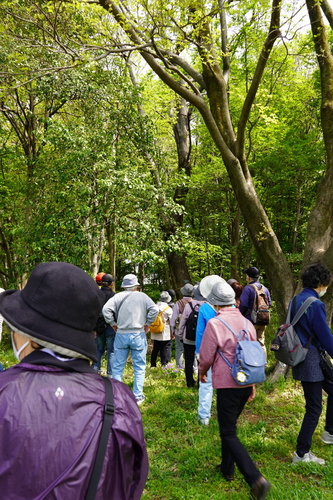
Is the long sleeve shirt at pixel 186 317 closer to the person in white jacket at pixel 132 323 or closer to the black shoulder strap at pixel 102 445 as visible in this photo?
the person in white jacket at pixel 132 323

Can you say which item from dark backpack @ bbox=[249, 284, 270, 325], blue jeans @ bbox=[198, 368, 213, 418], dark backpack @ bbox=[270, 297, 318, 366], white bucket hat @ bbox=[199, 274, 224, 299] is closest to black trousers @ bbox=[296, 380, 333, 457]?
dark backpack @ bbox=[270, 297, 318, 366]

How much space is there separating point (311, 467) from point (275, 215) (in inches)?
465

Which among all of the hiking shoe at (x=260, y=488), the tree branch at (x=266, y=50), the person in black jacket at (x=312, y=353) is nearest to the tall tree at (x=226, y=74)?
the tree branch at (x=266, y=50)

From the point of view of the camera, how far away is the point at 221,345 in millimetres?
3307

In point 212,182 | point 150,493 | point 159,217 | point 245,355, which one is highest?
point 212,182

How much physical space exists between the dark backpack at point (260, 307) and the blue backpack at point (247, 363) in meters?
3.35

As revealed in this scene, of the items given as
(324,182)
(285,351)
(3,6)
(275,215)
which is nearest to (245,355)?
(285,351)

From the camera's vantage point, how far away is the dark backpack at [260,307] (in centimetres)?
652

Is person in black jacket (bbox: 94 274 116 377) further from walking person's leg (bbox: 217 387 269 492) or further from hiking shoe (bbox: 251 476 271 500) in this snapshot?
hiking shoe (bbox: 251 476 271 500)

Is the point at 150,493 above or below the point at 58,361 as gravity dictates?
below

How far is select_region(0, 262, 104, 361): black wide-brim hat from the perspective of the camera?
1.30 metres

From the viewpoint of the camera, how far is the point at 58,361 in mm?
1299

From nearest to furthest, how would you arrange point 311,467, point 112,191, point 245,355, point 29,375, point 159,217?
point 29,375
point 245,355
point 311,467
point 112,191
point 159,217

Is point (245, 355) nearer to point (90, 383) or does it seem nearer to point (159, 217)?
point (90, 383)
